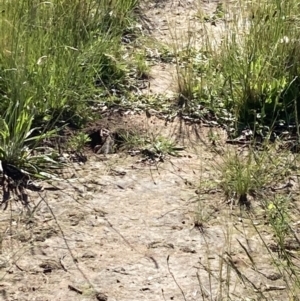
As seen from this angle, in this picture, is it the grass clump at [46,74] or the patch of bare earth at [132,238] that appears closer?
the patch of bare earth at [132,238]

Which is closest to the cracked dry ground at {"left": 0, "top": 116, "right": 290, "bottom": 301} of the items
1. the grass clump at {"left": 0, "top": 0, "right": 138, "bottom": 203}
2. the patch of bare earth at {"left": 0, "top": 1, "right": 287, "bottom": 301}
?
the patch of bare earth at {"left": 0, "top": 1, "right": 287, "bottom": 301}

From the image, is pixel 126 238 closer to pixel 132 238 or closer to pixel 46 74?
pixel 132 238

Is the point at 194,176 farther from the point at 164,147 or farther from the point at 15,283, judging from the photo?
the point at 15,283

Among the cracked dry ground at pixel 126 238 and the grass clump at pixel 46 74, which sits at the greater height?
the grass clump at pixel 46 74

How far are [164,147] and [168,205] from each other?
54 centimetres

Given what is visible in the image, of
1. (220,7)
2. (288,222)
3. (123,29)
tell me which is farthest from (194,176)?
(220,7)

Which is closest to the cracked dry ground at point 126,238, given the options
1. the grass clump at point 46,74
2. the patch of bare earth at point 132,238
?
the patch of bare earth at point 132,238

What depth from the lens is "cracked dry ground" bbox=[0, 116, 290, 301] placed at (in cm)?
308

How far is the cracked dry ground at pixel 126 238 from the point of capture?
10.1 feet

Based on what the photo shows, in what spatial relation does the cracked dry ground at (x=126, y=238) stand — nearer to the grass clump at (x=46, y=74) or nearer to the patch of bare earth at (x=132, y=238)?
the patch of bare earth at (x=132, y=238)

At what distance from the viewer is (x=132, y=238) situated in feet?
11.2

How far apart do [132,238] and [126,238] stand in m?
0.03

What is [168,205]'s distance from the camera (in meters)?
3.66

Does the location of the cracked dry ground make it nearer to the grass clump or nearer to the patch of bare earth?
the patch of bare earth
